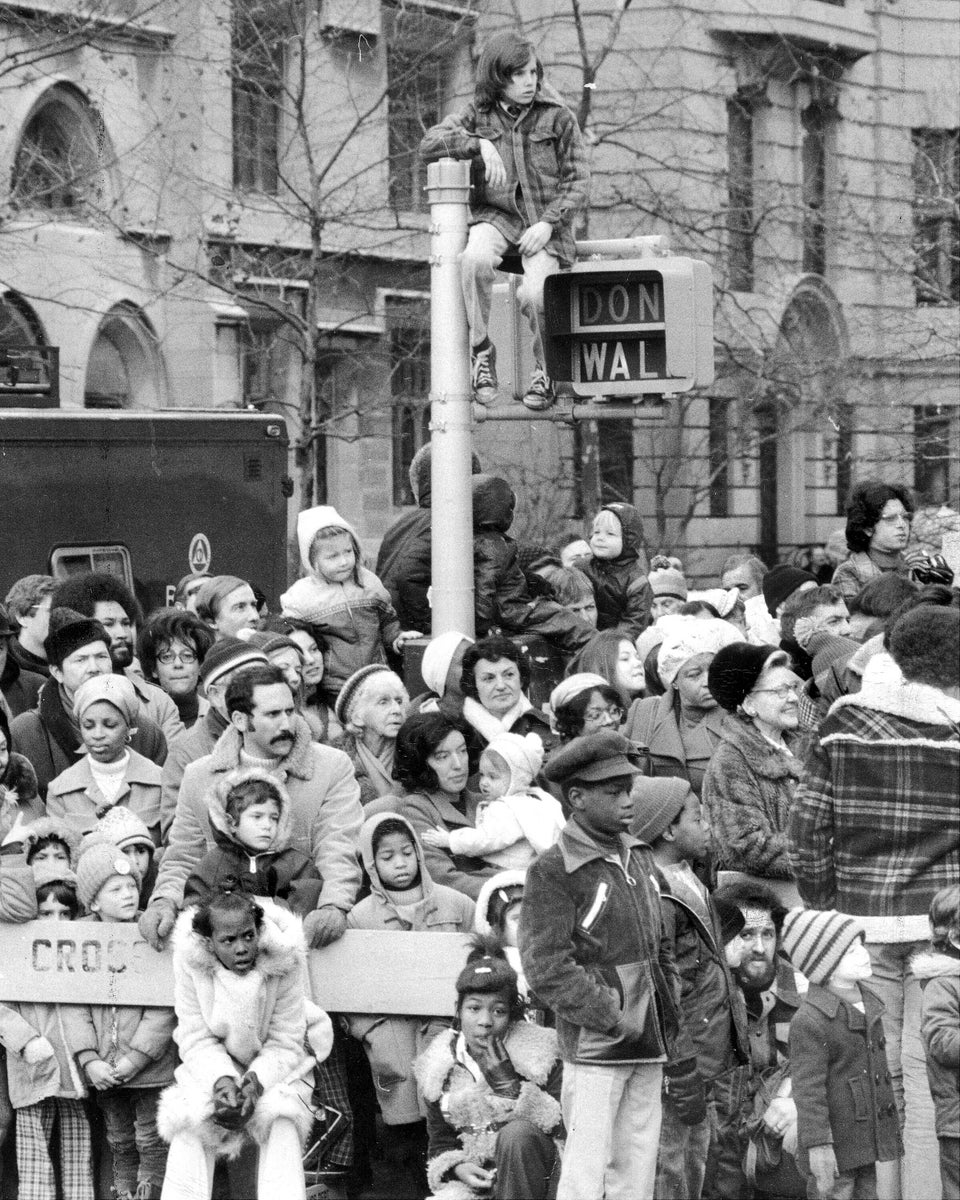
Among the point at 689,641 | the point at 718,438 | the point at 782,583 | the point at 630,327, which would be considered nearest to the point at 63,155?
the point at 718,438

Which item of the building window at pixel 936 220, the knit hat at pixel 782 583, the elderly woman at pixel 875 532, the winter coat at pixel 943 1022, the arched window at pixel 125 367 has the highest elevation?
the building window at pixel 936 220

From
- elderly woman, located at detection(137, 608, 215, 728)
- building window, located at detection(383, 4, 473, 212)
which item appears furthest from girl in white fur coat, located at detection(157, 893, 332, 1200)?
building window, located at detection(383, 4, 473, 212)

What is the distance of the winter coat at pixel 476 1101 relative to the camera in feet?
23.8

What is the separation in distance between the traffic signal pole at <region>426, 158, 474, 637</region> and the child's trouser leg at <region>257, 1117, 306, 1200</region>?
2174mm

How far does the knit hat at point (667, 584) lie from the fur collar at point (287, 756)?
445 centimetres

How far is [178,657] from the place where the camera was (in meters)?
10.3

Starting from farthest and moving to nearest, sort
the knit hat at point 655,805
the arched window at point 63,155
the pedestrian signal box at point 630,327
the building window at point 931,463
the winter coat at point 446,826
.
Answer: the building window at point 931,463 → the arched window at point 63,155 → the winter coat at point 446,826 → the pedestrian signal box at point 630,327 → the knit hat at point 655,805

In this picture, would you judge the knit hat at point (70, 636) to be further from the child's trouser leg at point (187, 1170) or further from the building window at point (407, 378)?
the building window at point (407, 378)

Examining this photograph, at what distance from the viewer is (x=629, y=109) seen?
89.9 feet

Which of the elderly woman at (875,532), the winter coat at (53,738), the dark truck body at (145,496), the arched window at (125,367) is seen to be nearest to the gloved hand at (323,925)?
the winter coat at (53,738)

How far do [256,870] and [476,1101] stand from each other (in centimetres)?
106

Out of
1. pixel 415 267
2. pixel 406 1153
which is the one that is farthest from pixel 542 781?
pixel 415 267

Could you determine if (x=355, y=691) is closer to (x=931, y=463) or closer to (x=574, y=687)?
(x=574, y=687)

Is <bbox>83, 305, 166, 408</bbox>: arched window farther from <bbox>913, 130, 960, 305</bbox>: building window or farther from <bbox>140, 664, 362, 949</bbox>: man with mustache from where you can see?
<bbox>140, 664, 362, 949</bbox>: man with mustache
